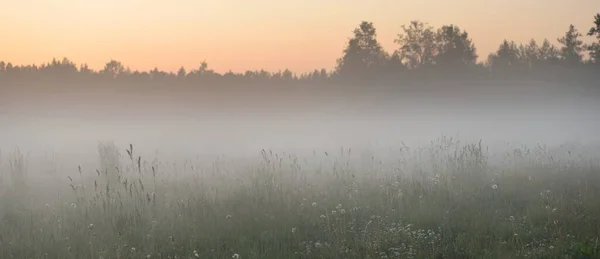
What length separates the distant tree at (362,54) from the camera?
51875 mm

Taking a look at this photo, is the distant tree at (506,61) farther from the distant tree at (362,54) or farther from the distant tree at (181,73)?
the distant tree at (181,73)

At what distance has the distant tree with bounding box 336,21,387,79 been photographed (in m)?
51.9

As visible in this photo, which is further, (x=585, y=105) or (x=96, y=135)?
(x=585, y=105)

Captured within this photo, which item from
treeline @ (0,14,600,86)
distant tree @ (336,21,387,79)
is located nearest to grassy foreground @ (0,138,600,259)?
treeline @ (0,14,600,86)

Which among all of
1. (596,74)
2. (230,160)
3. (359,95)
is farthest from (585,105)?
(230,160)

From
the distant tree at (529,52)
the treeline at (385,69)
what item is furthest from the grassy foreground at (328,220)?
the distant tree at (529,52)

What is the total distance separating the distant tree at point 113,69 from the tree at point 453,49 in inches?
1379

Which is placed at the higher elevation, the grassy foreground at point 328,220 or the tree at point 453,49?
the tree at point 453,49

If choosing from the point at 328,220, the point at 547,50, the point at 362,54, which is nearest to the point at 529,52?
the point at 547,50

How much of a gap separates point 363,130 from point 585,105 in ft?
79.7

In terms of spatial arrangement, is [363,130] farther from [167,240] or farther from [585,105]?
[167,240]

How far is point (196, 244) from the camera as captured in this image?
246 inches

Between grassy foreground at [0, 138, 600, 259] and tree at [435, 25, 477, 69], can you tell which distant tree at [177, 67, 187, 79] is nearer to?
tree at [435, 25, 477, 69]

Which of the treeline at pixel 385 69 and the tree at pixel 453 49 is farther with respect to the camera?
the tree at pixel 453 49
